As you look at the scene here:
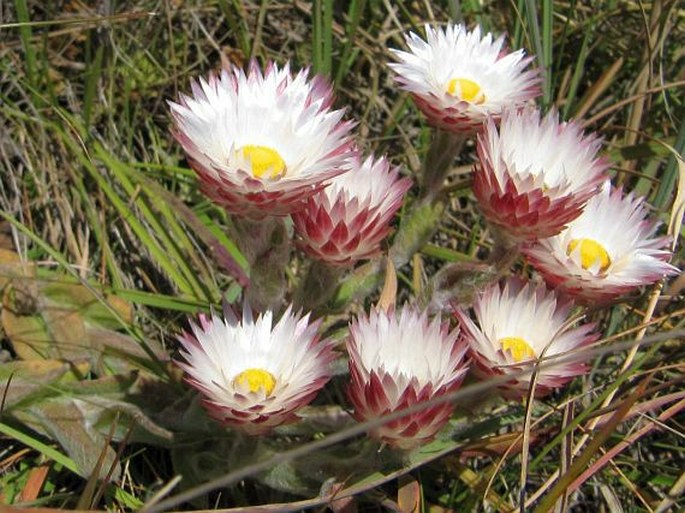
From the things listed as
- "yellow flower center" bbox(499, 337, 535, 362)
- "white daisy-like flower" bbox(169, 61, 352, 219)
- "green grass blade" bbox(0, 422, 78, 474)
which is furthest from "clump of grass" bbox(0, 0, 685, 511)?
"white daisy-like flower" bbox(169, 61, 352, 219)

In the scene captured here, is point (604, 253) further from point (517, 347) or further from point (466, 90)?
point (466, 90)

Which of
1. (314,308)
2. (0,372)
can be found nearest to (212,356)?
(314,308)

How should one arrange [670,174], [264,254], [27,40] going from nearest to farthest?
1. [264,254]
2. [670,174]
3. [27,40]

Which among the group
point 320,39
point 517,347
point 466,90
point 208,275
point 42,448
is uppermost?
point 320,39

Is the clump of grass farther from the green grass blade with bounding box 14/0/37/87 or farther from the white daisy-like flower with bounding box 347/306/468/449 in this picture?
the white daisy-like flower with bounding box 347/306/468/449

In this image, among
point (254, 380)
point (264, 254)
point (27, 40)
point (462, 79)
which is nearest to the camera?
point (254, 380)

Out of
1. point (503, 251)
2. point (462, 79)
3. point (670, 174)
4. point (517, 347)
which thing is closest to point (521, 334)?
point (517, 347)

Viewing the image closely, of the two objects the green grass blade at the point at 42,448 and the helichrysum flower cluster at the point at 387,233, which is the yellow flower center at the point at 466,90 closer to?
the helichrysum flower cluster at the point at 387,233

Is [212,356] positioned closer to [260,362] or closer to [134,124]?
[260,362]
